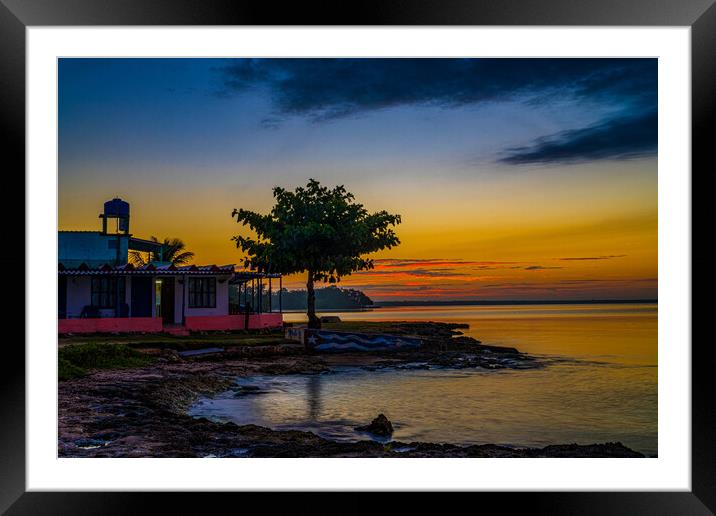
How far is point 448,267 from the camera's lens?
59.0 feet

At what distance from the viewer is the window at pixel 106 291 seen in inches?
595

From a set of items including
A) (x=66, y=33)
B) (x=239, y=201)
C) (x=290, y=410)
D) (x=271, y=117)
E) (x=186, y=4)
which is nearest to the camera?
(x=186, y=4)

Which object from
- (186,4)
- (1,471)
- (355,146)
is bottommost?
(1,471)

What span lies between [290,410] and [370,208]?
8748mm

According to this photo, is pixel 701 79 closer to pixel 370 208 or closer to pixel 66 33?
pixel 66 33

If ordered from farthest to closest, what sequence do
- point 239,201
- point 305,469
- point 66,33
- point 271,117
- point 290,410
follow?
point 239,201 < point 271,117 < point 290,410 < point 305,469 < point 66,33

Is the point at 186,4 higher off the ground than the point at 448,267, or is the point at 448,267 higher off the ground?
the point at 186,4

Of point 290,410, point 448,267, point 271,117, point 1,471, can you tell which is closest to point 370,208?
point 448,267

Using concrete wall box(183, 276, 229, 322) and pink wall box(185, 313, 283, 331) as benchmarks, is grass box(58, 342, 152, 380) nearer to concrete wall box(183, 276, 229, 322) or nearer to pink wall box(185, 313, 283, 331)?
pink wall box(185, 313, 283, 331)

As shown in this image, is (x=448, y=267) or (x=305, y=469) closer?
(x=305, y=469)

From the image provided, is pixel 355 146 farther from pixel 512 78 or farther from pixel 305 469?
pixel 305 469

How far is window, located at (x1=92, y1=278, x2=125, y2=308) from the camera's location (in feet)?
49.6

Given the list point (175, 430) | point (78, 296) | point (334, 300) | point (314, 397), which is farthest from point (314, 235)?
point (334, 300)

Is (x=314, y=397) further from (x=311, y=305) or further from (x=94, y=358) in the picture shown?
(x=311, y=305)
